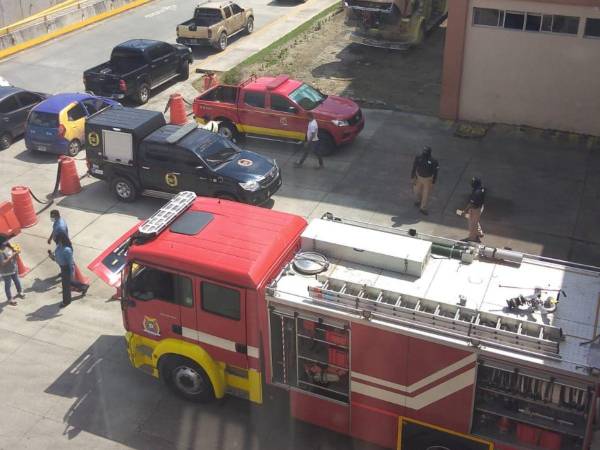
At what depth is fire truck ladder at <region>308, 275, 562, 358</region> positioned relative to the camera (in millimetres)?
7660

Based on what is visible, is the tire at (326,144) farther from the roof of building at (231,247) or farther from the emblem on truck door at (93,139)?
the roof of building at (231,247)

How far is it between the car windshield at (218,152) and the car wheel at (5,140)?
24.0 ft

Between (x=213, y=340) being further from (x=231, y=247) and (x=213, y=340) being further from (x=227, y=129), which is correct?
(x=227, y=129)

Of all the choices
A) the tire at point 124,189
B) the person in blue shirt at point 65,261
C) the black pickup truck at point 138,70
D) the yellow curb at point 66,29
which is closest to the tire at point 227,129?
the tire at point 124,189

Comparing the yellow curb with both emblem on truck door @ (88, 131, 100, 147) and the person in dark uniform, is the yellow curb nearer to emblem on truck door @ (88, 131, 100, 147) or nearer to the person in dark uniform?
emblem on truck door @ (88, 131, 100, 147)

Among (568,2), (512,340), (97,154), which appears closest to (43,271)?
(97,154)

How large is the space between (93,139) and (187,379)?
8.12 metres

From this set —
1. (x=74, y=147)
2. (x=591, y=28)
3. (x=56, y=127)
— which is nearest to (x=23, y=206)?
(x=56, y=127)

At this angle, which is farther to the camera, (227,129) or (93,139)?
(227,129)

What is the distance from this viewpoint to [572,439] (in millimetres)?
7801

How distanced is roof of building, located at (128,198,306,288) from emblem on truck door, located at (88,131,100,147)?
690 cm

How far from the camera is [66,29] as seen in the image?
30.1 metres

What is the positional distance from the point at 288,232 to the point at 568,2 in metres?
12.5

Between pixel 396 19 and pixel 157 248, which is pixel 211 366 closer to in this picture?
pixel 157 248
